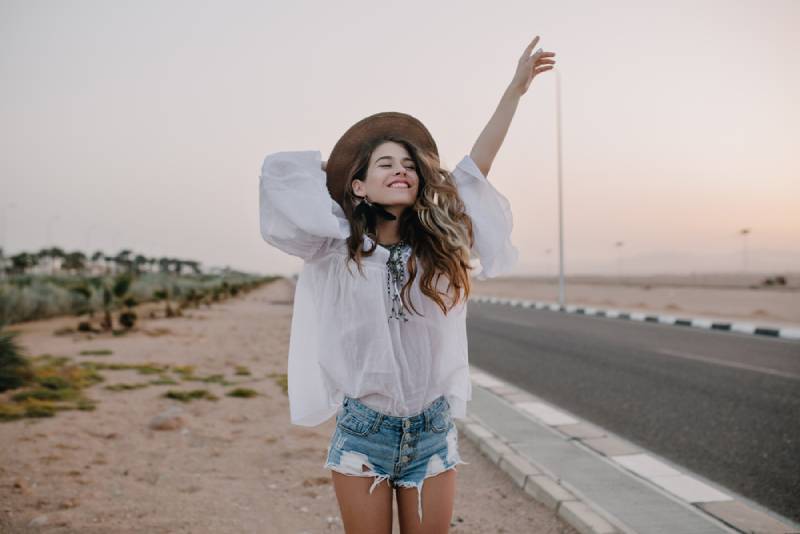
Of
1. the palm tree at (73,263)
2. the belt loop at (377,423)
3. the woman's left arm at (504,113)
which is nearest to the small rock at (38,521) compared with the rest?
the belt loop at (377,423)

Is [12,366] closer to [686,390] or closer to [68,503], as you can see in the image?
[68,503]

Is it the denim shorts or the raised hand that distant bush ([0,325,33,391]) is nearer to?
the denim shorts

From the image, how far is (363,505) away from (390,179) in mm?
927

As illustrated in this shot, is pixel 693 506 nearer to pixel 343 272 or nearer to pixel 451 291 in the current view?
pixel 451 291

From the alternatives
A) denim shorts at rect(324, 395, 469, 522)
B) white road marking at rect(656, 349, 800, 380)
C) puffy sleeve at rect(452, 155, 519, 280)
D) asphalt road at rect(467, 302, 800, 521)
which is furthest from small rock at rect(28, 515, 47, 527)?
white road marking at rect(656, 349, 800, 380)

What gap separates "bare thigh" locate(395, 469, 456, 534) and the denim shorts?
18 millimetres

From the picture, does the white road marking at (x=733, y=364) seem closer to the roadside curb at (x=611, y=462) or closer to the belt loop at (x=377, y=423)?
the roadside curb at (x=611, y=462)

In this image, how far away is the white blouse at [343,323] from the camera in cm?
179

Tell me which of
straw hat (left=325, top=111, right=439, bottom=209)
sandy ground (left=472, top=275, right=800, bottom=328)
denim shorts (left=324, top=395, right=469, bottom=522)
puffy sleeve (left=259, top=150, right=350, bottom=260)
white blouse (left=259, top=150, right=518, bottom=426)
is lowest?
sandy ground (left=472, top=275, right=800, bottom=328)

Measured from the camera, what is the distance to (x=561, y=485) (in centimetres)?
390

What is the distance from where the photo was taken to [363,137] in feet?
6.59

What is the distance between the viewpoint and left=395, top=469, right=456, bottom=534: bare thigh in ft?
5.89

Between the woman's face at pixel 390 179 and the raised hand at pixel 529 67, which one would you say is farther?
the raised hand at pixel 529 67

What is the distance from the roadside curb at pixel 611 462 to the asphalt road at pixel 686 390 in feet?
0.84
